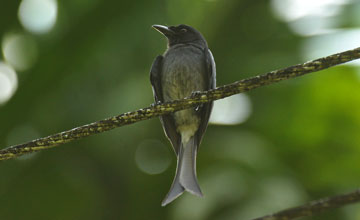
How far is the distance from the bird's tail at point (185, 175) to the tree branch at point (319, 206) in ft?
4.07

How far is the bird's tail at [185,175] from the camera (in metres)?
2.89

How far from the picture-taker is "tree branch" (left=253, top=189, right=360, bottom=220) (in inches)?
45.5

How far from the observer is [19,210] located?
204 inches

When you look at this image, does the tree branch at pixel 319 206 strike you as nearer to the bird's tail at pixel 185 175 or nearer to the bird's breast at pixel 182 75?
the bird's tail at pixel 185 175

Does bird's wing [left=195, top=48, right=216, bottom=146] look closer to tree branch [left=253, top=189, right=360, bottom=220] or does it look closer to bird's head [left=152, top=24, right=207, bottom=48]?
bird's head [left=152, top=24, right=207, bottom=48]

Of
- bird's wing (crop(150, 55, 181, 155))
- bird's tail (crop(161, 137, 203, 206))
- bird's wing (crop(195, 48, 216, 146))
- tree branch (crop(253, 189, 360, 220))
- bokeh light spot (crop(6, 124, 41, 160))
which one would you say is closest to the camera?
tree branch (crop(253, 189, 360, 220))

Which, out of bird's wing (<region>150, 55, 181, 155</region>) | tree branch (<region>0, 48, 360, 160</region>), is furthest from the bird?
tree branch (<region>0, 48, 360, 160</region>)

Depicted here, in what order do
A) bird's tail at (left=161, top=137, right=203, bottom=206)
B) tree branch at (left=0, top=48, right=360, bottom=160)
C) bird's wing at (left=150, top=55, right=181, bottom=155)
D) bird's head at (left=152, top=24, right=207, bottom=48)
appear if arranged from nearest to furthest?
1. tree branch at (left=0, top=48, right=360, bottom=160)
2. bird's tail at (left=161, top=137, right=203, bottom=206)
3. bird's wing at (left=150, top=55, right=181, bottom=155)
4. bird's head at (left=152, top=24, right=207, bottom=48)

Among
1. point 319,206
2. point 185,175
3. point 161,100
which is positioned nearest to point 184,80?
point 161,100

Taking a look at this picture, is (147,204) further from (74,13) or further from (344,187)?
(74,13)

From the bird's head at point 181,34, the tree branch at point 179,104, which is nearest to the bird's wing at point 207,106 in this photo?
the bird's head at point 181,34

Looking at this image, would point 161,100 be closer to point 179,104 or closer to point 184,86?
point 184,86

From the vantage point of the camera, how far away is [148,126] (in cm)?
550

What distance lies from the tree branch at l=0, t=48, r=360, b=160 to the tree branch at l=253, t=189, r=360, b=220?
2.18 feet
